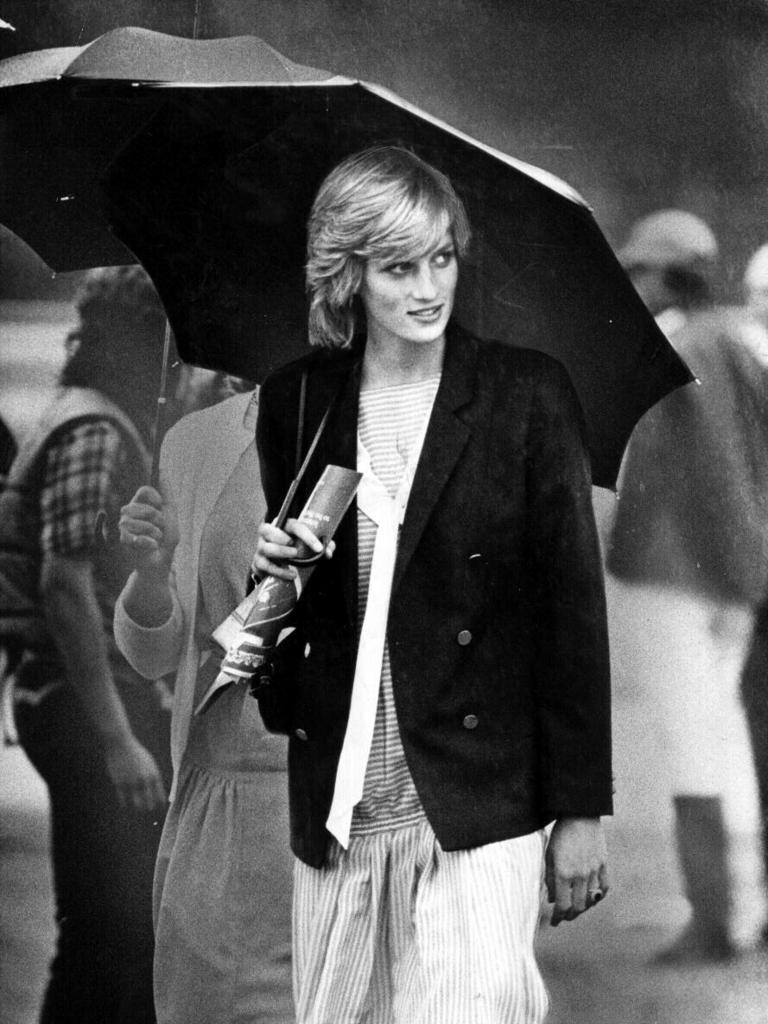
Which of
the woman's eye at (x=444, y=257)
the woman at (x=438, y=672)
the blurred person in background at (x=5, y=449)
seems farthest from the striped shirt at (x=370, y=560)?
the blurred person in background at (x=5, y=449)

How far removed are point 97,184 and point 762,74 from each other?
185cm

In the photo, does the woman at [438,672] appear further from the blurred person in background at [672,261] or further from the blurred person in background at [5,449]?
the blurred person in background at [5,449]

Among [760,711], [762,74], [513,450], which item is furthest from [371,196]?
[760,711]

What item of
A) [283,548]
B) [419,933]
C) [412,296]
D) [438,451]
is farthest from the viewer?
[412,296]

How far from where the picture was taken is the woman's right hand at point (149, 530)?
4320mm

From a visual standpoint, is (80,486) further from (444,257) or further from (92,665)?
(444,257)

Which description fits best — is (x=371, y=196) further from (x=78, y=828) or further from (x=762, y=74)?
(x=78, y=828)

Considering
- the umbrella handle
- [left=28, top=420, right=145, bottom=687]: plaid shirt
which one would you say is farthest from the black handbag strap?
[left=28, top=420, right=145, bottom=687]: plaid shirt

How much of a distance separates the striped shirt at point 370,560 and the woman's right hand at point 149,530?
83cm

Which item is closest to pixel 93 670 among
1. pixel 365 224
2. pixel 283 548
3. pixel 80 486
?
pixel 80 486

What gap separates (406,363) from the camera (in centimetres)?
379

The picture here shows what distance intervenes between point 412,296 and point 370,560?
0.67 meters

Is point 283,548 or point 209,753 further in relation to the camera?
point 209,753

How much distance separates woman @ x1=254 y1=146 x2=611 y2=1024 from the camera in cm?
341
